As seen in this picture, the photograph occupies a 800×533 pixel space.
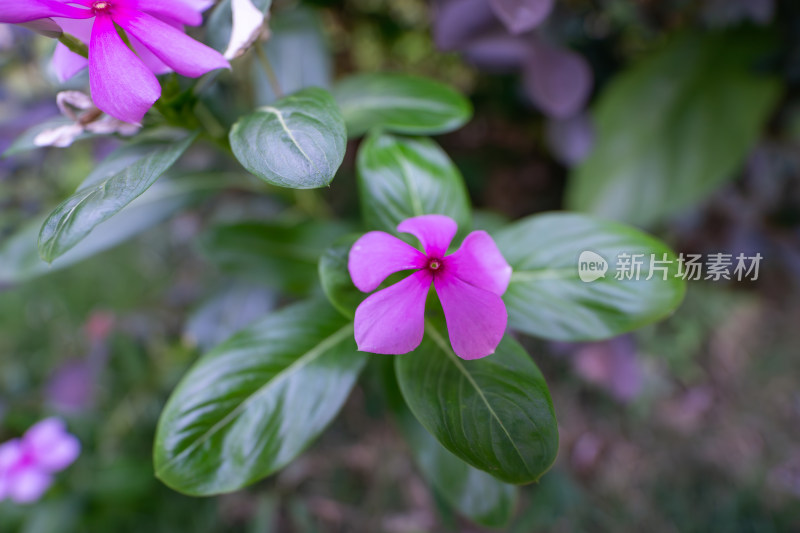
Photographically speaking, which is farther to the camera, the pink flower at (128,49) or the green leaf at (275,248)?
the green leaf at (275,248)

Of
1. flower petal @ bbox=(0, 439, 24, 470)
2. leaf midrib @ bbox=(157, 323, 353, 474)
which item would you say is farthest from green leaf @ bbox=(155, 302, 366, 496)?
flower petal @ bbox=(0, 439, 24, 470)

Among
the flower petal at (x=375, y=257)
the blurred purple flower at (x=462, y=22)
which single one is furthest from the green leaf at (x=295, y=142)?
the blurred purple flower at (x=462, y=22)

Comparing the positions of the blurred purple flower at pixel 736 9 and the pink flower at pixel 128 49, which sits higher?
the pink flower at pixel 128 49

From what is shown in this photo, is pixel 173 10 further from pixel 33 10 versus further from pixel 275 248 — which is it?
pixel 275 248

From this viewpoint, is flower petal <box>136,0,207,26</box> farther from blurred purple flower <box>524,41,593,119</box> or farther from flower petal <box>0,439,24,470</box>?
flower petal <box>0,439,24,470</box>

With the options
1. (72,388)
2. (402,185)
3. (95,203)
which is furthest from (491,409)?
(72,388)

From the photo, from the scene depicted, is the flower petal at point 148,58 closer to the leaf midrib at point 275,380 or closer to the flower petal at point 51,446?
the leaf midrib at point 275,380
